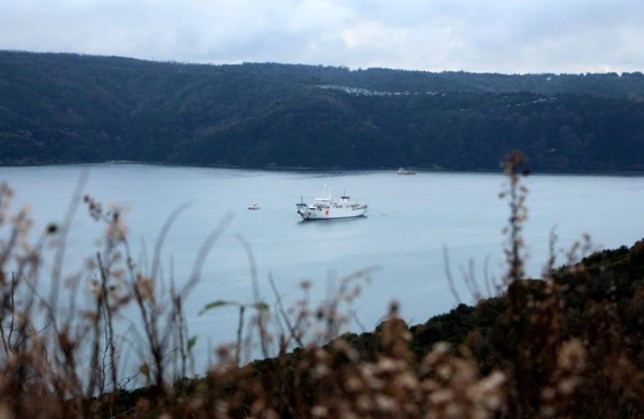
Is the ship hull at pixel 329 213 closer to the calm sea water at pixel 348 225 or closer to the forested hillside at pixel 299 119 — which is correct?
the calm sea water at pixel 348 225

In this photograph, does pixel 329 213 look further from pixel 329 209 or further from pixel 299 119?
pixel 299 119

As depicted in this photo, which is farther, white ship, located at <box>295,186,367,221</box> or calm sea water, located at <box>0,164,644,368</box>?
white ship, located at <box>295,186,367,221</box>

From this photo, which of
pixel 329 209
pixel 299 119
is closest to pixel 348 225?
pixel 329 209

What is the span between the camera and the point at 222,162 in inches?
3607

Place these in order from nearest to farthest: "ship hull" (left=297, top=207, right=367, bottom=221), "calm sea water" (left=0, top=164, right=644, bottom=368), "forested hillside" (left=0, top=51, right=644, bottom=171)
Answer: "calm sea water" (left=0, top=164, right=644, bottom=368) < "ship hull" (left=297, top=207, right=367, bottom=221) < "forested hillside" (left=0, top=51, right=644, bottom=171)

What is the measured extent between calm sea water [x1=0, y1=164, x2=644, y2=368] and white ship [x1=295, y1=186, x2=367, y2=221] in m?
0.94

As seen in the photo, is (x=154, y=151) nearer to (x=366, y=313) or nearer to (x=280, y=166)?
(x=280, y=166)

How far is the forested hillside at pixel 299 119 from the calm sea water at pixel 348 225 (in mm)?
7877

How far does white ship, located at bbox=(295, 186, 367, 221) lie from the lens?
47.3m

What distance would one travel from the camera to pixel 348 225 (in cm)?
4650

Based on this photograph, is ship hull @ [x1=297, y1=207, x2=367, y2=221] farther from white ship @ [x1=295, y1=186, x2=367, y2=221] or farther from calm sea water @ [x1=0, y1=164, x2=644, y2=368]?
calm sea water @ [x1=0, y1=164, x2=644, y2=368]

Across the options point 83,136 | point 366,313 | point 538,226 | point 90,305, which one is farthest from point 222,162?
point 90,305

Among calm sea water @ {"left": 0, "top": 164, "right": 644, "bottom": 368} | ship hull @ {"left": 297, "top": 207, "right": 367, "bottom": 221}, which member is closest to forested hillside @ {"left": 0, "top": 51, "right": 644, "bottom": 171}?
calm sea water @ {"left": 0, "top": 164, "right": 644, "bottom": 368}

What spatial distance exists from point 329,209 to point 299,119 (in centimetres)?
4526
